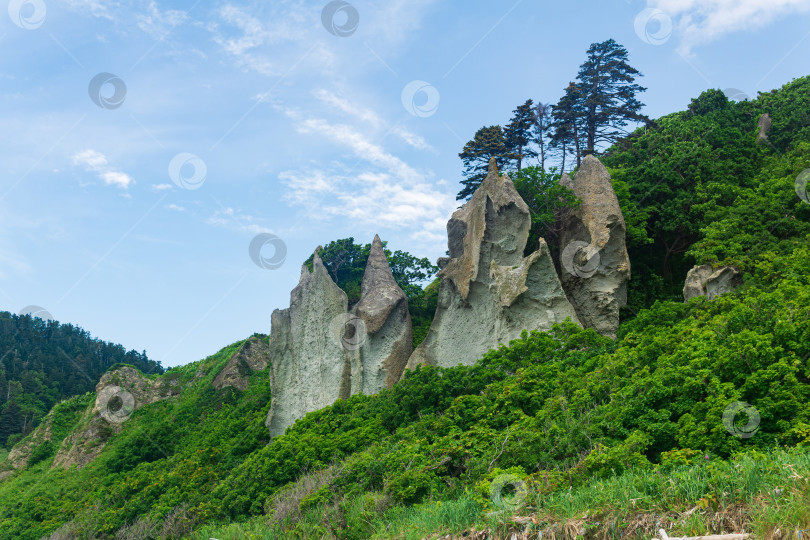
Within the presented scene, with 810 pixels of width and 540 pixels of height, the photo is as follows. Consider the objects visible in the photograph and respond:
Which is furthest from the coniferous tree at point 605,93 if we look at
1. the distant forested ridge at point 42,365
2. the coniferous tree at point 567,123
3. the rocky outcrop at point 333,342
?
the distant forested ridge at point 42,365

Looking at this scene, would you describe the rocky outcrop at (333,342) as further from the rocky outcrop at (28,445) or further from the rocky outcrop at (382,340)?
the rocky outcrop at (28,445)

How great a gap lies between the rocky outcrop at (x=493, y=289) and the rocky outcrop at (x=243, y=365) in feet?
39.8

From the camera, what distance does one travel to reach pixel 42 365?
60500 millimetres

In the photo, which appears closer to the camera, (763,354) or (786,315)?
(763,354)

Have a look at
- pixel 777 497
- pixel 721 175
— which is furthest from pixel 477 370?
pixel 721 175

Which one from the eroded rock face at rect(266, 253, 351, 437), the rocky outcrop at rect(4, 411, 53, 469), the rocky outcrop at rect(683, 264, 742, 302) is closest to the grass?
the rocky outcrop at rect(683, 264, 742, 302)

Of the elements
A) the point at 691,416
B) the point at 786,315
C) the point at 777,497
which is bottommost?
the point at 777,497

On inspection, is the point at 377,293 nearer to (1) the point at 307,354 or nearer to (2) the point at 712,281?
(1) the point at 307,354

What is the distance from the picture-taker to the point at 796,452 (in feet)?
28.9

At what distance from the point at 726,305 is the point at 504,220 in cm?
822

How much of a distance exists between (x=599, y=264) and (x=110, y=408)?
24.5m

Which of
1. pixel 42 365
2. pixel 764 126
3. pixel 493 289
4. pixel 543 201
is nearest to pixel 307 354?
pixel 493 289

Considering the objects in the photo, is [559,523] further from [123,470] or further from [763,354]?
[123,470]

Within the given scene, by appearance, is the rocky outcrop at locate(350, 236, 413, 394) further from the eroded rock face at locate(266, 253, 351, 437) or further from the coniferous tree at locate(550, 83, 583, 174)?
the coniferous tree at locate(550, 83, 583, 174)
